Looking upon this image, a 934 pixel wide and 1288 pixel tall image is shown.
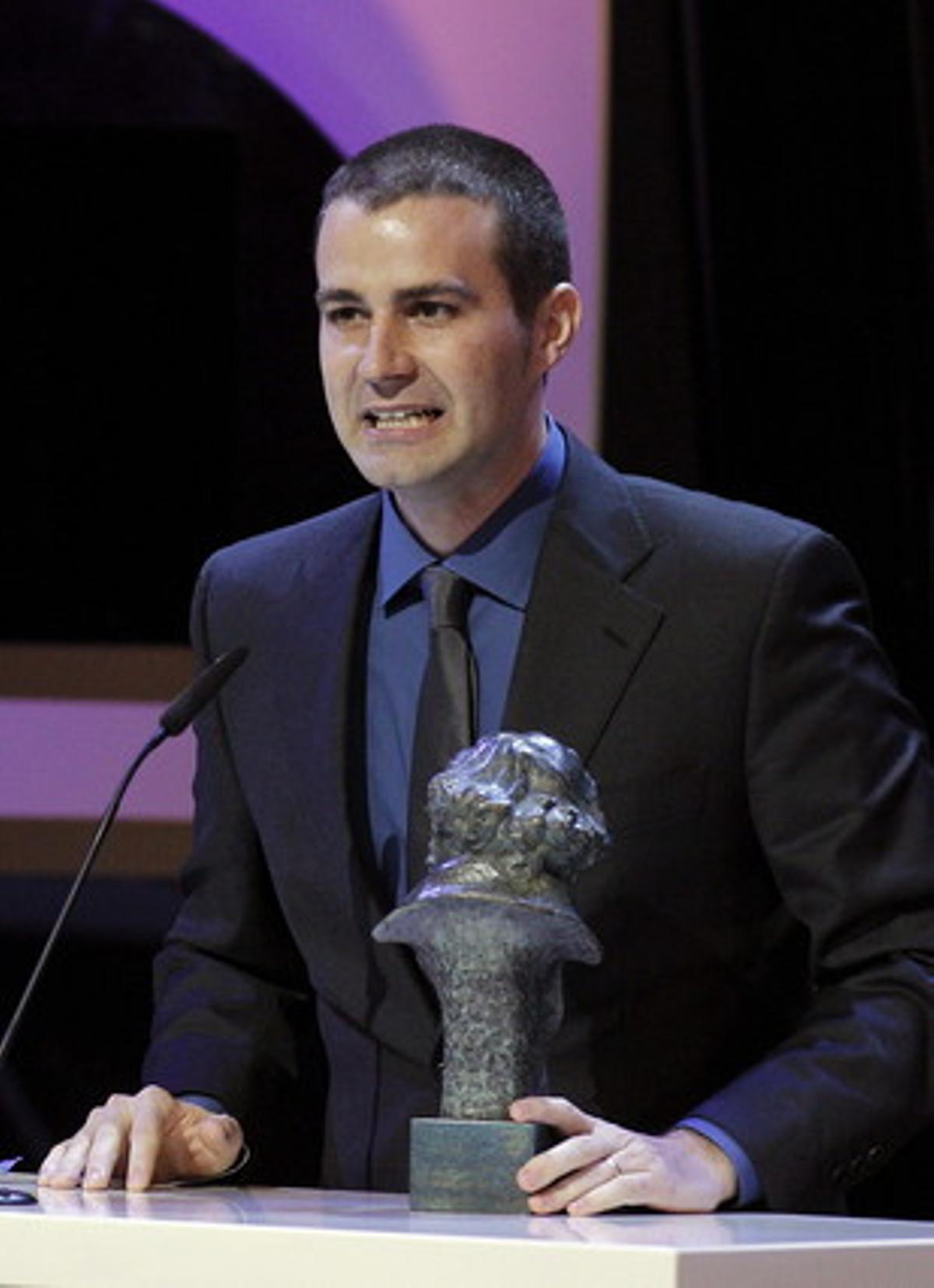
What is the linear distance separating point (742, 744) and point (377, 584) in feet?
1.49

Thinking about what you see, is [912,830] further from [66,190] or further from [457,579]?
[66,190]

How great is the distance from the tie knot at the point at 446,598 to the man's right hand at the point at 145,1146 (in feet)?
1.82

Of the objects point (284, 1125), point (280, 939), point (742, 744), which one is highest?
point (742, 744)

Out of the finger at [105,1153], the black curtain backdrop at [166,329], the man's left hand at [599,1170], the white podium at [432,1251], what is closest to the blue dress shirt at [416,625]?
the finger at [105,1153]

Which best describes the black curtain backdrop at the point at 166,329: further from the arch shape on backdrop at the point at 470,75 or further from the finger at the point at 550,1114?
the finger at the point at 550,1114

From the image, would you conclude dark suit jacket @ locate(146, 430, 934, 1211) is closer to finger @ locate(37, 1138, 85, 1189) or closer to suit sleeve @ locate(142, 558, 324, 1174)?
suit sleeve @ locate(142, 558, 324, 1174)

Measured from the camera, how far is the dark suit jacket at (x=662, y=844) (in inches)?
110

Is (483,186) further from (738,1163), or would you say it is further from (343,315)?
(738,1163)

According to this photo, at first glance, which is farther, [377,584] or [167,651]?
[167,651]

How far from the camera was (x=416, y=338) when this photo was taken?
289cm

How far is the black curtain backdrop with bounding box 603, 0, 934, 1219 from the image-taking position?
3863 millimetres

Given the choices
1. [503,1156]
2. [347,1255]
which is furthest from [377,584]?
[347,1255]

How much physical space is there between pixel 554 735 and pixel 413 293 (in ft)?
1.53

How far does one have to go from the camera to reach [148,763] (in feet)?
14.4
